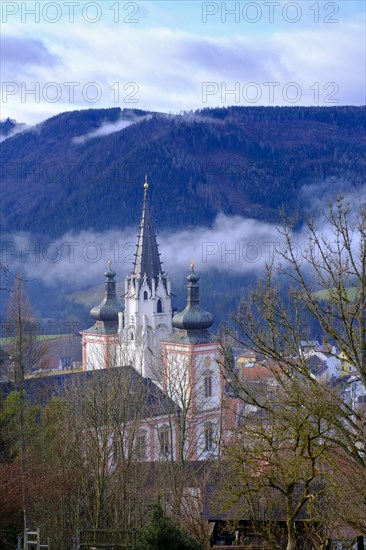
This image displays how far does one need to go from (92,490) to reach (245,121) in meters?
111

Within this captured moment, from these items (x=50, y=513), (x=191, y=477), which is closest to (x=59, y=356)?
(x=191, y=477)

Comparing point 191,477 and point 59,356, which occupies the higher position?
point 59,356

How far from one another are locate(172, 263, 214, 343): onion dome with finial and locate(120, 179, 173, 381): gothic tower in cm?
279

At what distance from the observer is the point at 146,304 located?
164 feet

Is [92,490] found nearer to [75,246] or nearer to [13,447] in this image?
[13,447]

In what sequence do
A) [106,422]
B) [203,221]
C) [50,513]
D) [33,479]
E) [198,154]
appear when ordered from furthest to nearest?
1. [198,154]
2. [203,221]
3. [106,422]
4. [50,513]
5. [33,479]

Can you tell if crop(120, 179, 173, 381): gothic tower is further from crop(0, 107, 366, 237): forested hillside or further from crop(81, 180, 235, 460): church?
crop(0, 107, 366, 237): forested hillside

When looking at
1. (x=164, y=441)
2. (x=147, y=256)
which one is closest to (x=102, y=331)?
(x=147, y=256)

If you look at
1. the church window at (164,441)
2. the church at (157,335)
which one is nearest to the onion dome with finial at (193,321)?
the church at (157,335)

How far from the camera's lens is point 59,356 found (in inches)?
3600

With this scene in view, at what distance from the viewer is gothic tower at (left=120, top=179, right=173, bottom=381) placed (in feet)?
162

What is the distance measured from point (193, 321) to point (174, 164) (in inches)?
2922

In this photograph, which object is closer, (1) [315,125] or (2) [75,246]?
(2) [75,246]

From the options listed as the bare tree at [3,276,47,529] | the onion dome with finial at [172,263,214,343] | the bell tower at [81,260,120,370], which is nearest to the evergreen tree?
the bare tree at [3,276,47,529]
